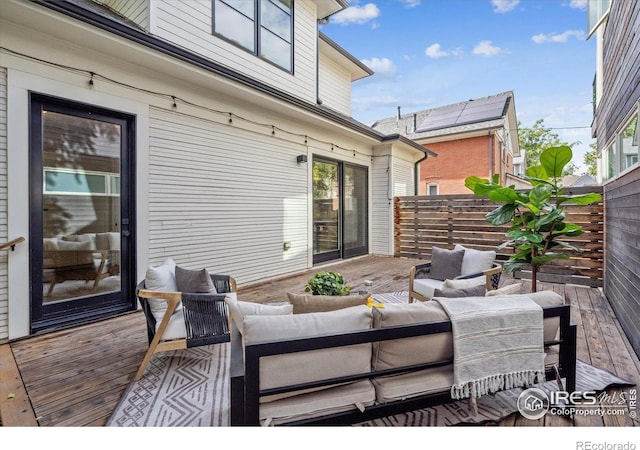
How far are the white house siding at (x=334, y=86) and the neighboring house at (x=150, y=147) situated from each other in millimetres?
1079

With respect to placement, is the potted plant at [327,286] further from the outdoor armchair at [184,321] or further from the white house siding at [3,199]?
the white house siding at [3,199]

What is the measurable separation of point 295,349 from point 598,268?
236 inches

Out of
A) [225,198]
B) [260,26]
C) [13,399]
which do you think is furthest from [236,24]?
[13,399]

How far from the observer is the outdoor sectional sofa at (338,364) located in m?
1.45

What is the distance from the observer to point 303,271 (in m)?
6.28

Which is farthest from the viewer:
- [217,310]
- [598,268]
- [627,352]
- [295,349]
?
[598,268]

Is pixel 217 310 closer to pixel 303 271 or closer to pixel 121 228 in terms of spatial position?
pixel 121 228

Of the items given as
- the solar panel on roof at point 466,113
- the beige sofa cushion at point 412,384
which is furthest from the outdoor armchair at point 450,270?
the solar panel on roof at point 466,113

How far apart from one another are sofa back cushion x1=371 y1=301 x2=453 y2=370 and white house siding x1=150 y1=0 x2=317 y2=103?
4634 millimetres

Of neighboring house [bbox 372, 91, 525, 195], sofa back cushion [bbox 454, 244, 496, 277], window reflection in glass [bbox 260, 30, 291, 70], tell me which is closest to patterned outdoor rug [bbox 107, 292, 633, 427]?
sofa back cushion [bbox 454, 244, 496, 277]

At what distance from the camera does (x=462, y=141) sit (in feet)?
39.5

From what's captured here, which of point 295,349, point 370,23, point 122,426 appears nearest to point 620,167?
point 370,23

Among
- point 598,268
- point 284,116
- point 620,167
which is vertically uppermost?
point 284,116

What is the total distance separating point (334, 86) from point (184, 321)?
7.36 metres
